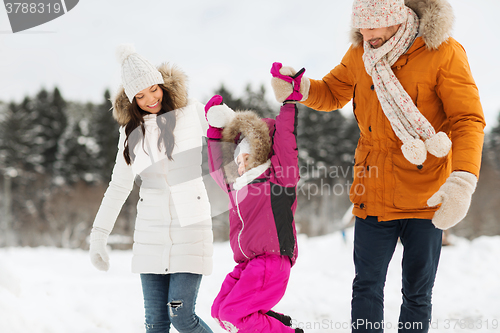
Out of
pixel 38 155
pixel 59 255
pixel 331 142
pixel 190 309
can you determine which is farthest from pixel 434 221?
pixel 38 155

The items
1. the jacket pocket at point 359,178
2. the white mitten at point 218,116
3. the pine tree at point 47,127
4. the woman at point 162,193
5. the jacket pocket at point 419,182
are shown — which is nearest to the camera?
the jacket pocket at point 419,182

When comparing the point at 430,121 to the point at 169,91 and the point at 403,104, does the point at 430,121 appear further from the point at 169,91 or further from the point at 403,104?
the point at 169,91

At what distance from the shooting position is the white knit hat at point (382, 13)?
1.89 meters

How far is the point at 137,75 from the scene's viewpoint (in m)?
2.31

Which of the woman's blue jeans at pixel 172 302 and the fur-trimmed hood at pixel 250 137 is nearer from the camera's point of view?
the woman's blue jeans at pixel 172 302

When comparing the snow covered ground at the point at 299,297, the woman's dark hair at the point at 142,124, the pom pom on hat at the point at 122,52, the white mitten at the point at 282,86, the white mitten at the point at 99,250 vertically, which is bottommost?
the snow covered ground at the point at 299,297

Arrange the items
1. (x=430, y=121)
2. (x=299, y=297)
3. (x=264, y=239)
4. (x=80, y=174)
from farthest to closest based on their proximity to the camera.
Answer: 1. (x=80, y=174)
2. (x=299, y=297)
3. (x=264, y=239)
4. (x=430, y=121)

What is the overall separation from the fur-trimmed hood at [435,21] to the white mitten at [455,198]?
0.67 m

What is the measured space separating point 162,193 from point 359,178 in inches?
46.7

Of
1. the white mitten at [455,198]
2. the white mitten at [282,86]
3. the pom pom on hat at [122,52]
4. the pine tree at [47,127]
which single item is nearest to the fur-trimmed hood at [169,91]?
the pom pom on hat at [122,52]

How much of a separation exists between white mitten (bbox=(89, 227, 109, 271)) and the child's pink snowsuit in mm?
804

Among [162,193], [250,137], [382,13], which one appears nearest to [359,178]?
[250,137]

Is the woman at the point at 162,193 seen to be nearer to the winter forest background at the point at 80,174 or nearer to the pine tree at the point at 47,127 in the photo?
the winter forest background at the point at 80,174

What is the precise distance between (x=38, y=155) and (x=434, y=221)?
2526 centimetres
